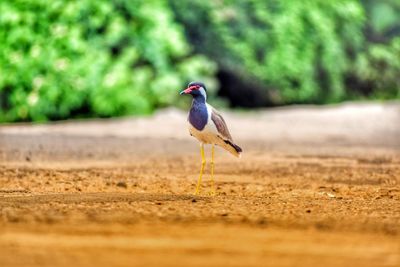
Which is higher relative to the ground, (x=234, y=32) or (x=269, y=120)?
(x=234, y=32)

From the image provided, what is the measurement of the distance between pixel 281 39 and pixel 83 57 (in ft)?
27.7

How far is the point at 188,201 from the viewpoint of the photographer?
339 inches

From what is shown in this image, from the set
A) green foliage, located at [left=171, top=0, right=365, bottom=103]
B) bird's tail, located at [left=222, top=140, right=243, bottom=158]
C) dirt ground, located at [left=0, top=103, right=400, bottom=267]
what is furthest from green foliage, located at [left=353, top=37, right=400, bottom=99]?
bird's tail, located at [left=222, top=140, right=243, bottom=158]

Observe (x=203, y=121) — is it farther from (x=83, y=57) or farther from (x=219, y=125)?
(x=83, y=57)

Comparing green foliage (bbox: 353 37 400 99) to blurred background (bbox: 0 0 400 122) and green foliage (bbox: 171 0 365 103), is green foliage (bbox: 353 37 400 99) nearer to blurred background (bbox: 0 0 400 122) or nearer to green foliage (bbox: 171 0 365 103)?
blurred background (bbox: 0 0 400 122)

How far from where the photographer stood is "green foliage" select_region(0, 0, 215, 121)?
2164 centimetres

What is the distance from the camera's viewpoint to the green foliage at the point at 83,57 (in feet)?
71.0

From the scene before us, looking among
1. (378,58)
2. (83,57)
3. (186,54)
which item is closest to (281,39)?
(186,54)

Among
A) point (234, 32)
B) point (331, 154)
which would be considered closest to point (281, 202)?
point (331, 154)

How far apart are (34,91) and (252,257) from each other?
16025 mm

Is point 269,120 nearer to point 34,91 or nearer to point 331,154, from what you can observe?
point 34,91

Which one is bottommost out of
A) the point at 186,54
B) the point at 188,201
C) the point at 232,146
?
the point at 188,201

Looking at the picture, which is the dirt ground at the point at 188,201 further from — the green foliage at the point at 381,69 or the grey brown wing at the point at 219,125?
the green foliage at the point at 381,69

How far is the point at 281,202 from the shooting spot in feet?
29.0
